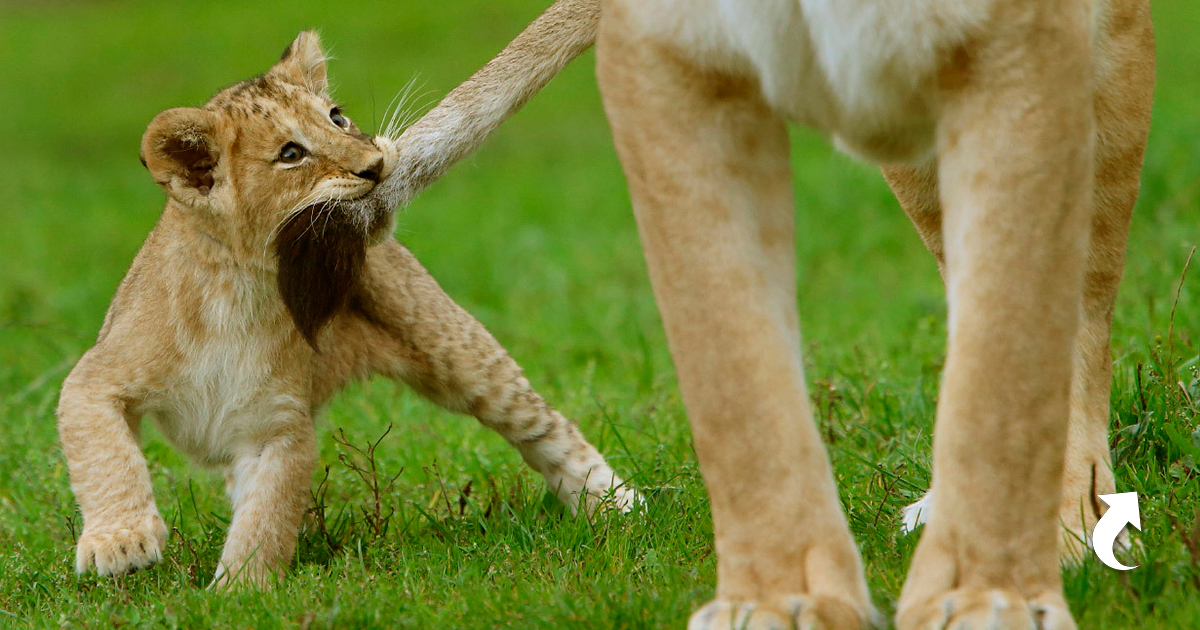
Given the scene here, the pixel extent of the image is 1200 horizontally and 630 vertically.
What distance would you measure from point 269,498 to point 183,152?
961 mm

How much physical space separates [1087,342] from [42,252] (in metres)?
8.10

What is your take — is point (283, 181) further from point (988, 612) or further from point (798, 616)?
point (988, 612)

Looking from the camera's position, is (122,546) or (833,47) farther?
(122,546)

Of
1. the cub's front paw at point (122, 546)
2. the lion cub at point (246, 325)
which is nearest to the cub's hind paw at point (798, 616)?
the lion cub at point (246, 325)

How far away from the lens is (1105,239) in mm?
3336

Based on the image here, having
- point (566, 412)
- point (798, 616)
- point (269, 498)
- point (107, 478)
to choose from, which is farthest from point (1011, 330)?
point (566, 412)

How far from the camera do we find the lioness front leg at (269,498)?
366 cm

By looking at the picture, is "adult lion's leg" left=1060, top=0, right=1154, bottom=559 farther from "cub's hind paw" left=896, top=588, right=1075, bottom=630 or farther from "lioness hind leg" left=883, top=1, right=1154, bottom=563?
"cub's hind paw" left=896, top=588, right=1075, bottom=630

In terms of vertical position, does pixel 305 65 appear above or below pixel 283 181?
above

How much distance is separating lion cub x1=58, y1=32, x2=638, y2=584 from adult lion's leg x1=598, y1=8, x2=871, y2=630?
4.13ft

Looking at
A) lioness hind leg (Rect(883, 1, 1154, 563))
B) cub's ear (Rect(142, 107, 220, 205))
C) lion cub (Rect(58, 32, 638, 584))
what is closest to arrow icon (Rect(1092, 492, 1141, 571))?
lioness hind leg (Rect(883, 1, 1154, 563))

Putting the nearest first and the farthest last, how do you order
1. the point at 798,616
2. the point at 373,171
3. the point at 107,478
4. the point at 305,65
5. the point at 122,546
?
the point at 798,616, the point at 122,546, the point at 107,478, the point at 373,171, the point at 305,65

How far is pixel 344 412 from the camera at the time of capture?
5.49 meters

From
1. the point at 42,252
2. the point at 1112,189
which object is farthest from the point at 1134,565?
the point at 42,252
